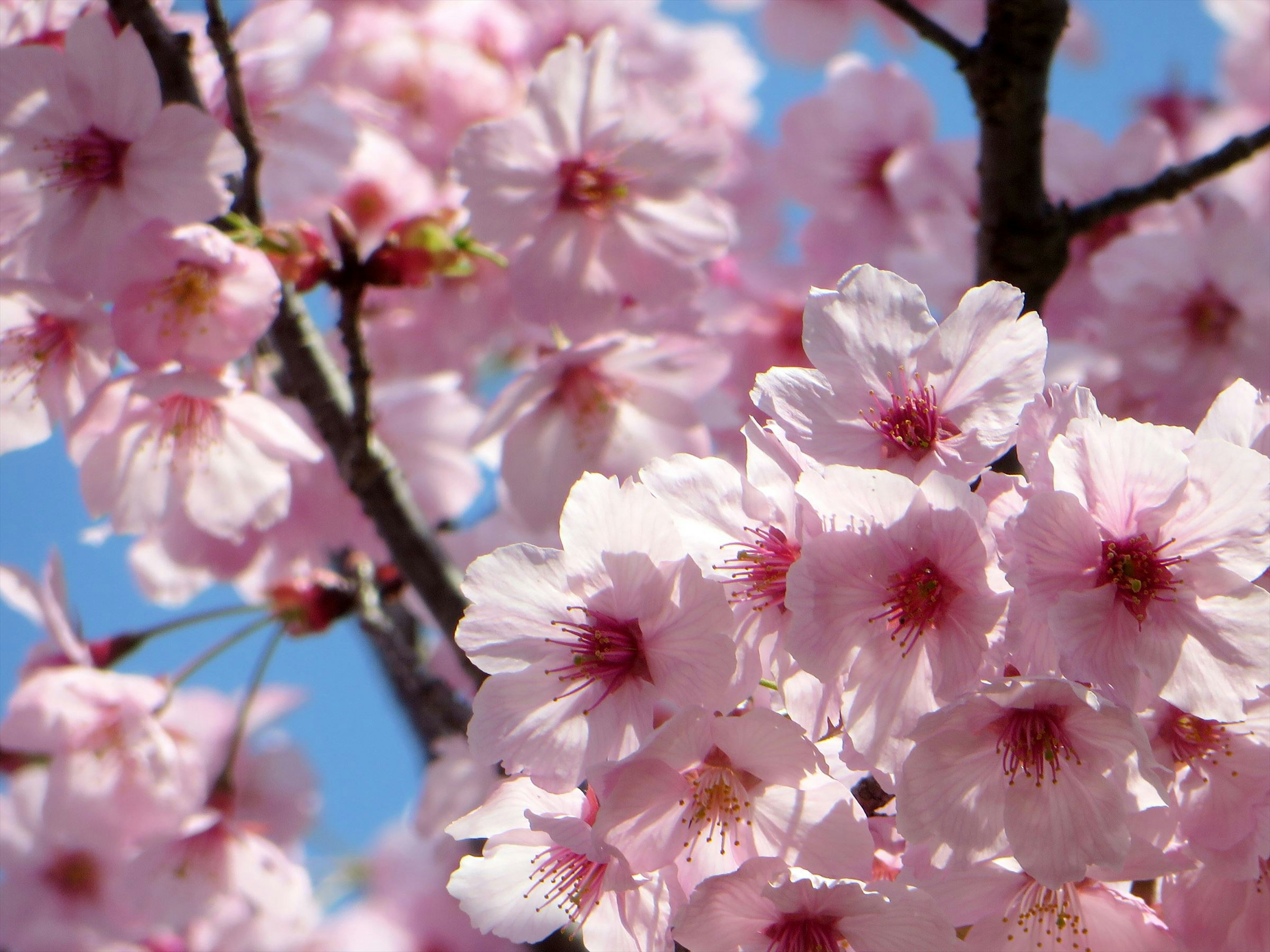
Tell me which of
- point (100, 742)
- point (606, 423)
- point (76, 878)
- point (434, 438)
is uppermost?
point (606, 423)

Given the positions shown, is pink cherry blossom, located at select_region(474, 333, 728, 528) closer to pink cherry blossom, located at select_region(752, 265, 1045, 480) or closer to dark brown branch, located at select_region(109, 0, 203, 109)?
dark brown branch, located at select_region(109, 0, 203, 109)

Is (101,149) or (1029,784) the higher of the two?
(101,149)

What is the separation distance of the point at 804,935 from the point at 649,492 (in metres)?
0.50

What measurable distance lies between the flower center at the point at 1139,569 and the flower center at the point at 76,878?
3.01 m

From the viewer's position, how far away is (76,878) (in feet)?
10.5

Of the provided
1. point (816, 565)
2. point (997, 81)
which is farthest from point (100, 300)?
point (997, 81)

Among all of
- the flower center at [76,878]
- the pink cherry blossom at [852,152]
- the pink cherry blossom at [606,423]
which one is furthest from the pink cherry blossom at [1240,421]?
the flower center at [76,878]

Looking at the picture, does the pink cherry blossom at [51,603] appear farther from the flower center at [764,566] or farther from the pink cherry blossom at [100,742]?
the flower center at [764,566]

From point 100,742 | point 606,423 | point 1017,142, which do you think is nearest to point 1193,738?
point 1017,142

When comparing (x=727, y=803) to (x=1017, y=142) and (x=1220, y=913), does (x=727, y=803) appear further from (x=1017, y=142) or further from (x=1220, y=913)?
(x=1017, y=142)

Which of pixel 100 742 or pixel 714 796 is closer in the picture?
pixel 714 796

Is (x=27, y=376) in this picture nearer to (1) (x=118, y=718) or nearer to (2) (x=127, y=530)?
(2) (x=127, y=530)

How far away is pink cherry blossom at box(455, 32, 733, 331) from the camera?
2.18 metres

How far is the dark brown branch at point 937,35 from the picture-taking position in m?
2.04
